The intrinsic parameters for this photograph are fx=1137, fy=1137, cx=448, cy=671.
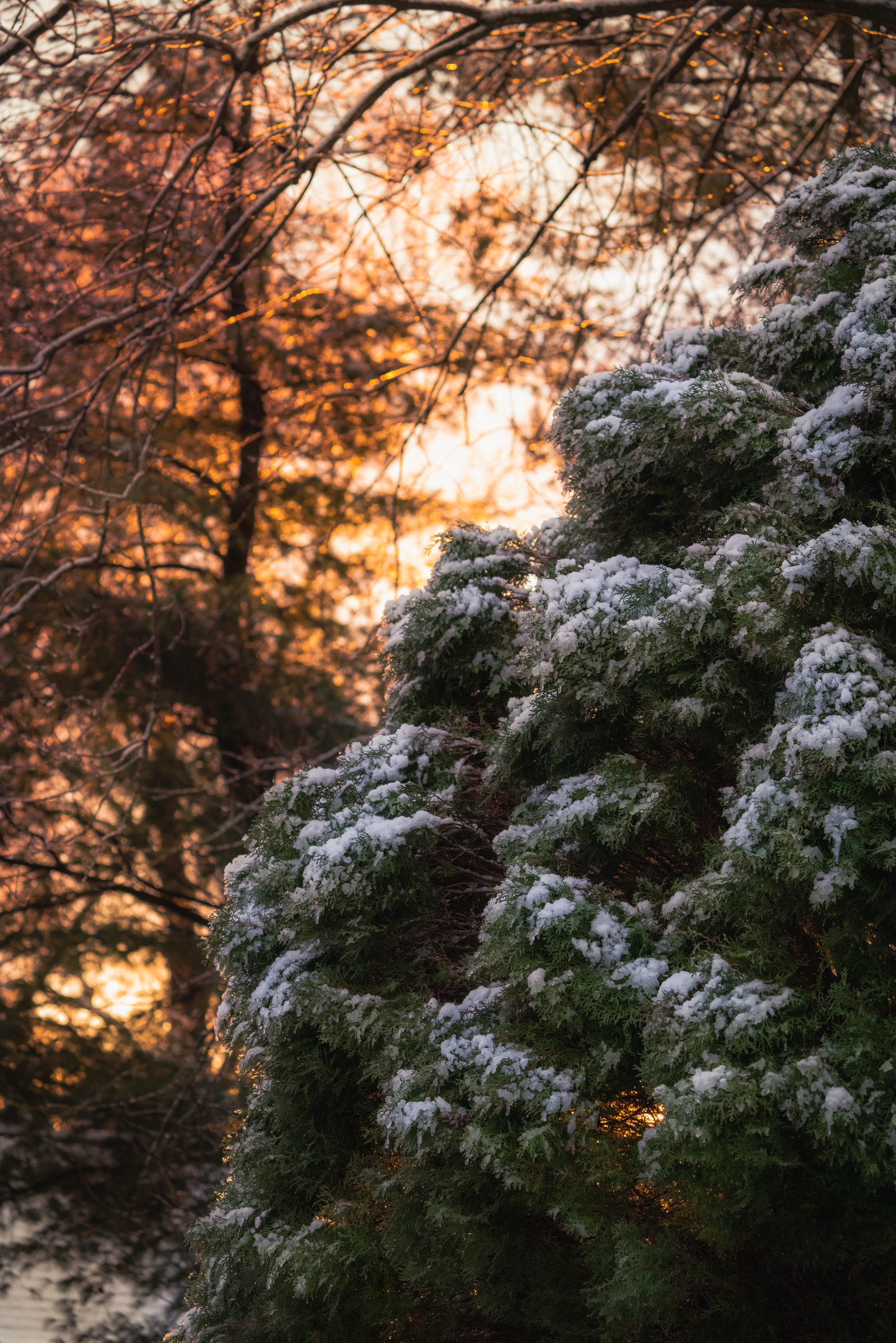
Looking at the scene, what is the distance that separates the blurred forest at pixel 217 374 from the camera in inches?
157

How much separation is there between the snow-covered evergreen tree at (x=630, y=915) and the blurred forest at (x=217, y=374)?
1.29 m

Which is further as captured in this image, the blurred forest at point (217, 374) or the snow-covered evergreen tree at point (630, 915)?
the blurred forest at point (217, 374)

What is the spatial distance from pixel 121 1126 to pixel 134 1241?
0.66 m

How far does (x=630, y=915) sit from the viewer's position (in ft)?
7.13

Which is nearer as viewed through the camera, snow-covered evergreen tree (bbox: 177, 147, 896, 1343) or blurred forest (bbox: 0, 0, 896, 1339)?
snow-covered evergreen tree (bbox: 177, 147, 896, 1343)

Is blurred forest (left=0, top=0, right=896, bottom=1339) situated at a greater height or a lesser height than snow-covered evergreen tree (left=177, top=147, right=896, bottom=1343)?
greater

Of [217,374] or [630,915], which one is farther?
[217,374]

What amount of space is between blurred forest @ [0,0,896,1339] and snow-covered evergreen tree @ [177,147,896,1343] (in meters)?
1.29

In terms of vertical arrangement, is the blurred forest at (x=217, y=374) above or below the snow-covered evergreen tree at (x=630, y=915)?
above

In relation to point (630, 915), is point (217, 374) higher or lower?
higher

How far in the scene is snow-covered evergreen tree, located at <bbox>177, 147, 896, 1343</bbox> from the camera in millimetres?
1855

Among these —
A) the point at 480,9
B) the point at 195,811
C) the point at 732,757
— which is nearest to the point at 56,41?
the point at 480,9

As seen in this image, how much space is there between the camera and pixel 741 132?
6.23 meters

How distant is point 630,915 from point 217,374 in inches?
271
